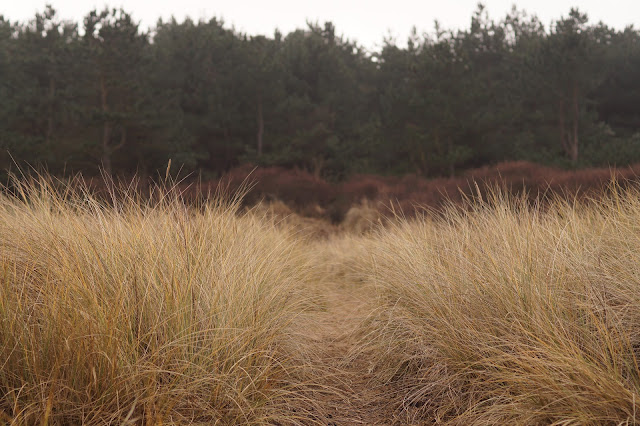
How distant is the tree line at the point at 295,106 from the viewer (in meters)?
17.6

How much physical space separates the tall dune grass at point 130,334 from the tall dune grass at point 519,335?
0.65 metres

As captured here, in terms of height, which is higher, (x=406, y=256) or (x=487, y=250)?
(x=487, y=250)

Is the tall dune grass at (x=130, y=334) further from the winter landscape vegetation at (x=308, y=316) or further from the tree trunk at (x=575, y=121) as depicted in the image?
the tree trunk at (x=575, y=121)

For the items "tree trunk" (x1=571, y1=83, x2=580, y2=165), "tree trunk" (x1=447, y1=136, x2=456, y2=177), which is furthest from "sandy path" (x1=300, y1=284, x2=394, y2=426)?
"tree trunk" (x1=571, y1=83, x2=580, y2=165)

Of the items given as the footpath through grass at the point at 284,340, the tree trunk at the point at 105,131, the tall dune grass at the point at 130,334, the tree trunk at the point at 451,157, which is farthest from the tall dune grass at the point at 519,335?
the tree trunk at the point at 451,157

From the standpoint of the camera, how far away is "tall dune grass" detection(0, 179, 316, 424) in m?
1.45

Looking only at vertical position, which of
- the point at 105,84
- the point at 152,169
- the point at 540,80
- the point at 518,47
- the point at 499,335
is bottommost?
the point at 152,169

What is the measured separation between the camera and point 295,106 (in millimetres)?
23250

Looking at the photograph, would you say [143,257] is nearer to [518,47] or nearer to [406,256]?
[406,256]

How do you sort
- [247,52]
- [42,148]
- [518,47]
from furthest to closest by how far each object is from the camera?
[518,47]
[247,52]
[42,148]

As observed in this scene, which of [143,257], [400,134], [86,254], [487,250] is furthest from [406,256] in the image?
[400,134]

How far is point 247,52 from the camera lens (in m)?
24.2

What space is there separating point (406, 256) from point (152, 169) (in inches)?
609

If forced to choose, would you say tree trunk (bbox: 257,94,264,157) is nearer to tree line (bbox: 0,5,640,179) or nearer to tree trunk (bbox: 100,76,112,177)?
tree line (bbox: 0,5,640,179)
